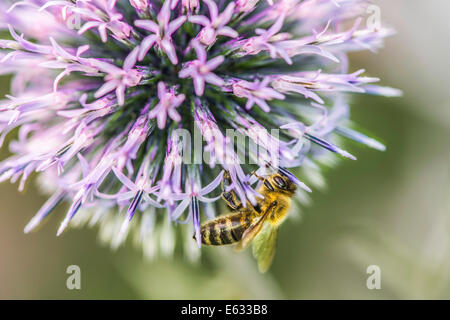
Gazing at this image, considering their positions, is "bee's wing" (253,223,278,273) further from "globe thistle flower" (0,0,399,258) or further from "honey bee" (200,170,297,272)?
"globe thistle flower" (0,0,399,258)

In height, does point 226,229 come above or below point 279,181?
below

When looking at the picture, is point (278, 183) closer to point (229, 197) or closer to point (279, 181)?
point (279, 181)

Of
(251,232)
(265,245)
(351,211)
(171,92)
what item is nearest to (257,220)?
(251,232)

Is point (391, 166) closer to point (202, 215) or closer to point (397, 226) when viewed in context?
point (397, 226)

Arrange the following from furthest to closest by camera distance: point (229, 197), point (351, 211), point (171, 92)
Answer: point (351, 211) < point (229, 197) < point (171, 92)

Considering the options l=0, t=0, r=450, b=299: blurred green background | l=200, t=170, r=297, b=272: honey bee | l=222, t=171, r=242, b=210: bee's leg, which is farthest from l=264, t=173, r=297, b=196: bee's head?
l=0, t=0, r=450, b=299: blurred green background
